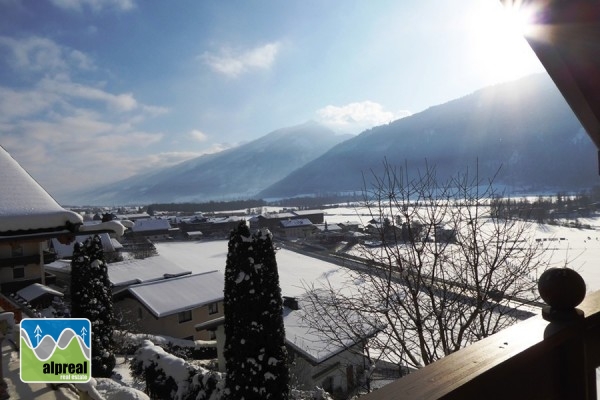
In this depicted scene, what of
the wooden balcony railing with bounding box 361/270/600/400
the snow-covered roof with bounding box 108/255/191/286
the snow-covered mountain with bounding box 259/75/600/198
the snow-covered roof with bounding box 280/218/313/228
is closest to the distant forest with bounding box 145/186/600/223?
the wooden balcony railing with bounding box 361/270/600/400

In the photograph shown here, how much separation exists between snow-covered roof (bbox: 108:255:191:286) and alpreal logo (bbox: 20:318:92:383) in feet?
62.0

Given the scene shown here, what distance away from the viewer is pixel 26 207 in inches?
119

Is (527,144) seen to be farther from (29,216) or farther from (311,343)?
(29,216)

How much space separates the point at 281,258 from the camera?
129ft

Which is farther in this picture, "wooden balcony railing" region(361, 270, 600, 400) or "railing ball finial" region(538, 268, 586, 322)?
"railing ball finial" region(538, 268, 586, 322)

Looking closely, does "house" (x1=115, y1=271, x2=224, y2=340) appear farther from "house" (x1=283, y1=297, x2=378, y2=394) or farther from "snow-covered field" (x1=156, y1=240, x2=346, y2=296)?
"house" (x1=283, y1=297, x2=378, y2=394)

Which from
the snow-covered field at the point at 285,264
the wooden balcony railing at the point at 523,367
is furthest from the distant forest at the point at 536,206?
the snow-covered field at the point at 285,264

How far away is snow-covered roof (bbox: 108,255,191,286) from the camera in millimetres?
23502

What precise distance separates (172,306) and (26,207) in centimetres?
1635

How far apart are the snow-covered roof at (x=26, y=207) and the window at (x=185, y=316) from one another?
16.7 meters

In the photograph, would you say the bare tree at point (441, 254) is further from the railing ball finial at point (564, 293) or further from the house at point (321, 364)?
the railing ball finial at point (564, 293)

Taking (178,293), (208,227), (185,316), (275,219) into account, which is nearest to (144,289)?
(178,293)

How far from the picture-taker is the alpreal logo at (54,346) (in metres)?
4.87

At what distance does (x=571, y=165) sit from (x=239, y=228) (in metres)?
147
